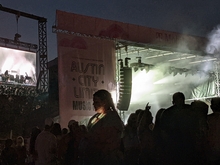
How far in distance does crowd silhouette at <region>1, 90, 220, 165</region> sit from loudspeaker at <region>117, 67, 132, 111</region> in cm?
519

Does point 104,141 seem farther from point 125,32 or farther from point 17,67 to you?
point 17,67

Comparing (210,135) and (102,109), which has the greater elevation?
(102,109)

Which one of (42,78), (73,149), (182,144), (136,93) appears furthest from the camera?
(42,78)

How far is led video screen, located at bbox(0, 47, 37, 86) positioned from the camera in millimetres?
18422

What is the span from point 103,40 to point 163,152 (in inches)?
268

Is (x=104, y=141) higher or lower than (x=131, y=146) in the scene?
higher

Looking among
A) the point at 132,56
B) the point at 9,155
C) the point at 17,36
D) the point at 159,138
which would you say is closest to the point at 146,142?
the point at 159,138

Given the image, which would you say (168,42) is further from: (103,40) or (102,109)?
(102,109)

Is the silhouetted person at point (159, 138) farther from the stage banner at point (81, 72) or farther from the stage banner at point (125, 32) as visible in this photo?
the stage banner at point (125, 32)

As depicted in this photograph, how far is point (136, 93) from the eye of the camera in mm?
13961

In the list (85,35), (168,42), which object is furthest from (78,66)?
(168,42)

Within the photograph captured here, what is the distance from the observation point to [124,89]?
11.1 meters

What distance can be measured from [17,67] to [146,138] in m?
15.3

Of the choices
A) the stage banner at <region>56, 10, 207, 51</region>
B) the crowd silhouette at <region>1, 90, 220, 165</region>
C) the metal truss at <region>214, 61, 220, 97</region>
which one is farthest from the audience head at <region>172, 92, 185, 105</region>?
the metal truss at <region>214, 61, 220, 97</region>
